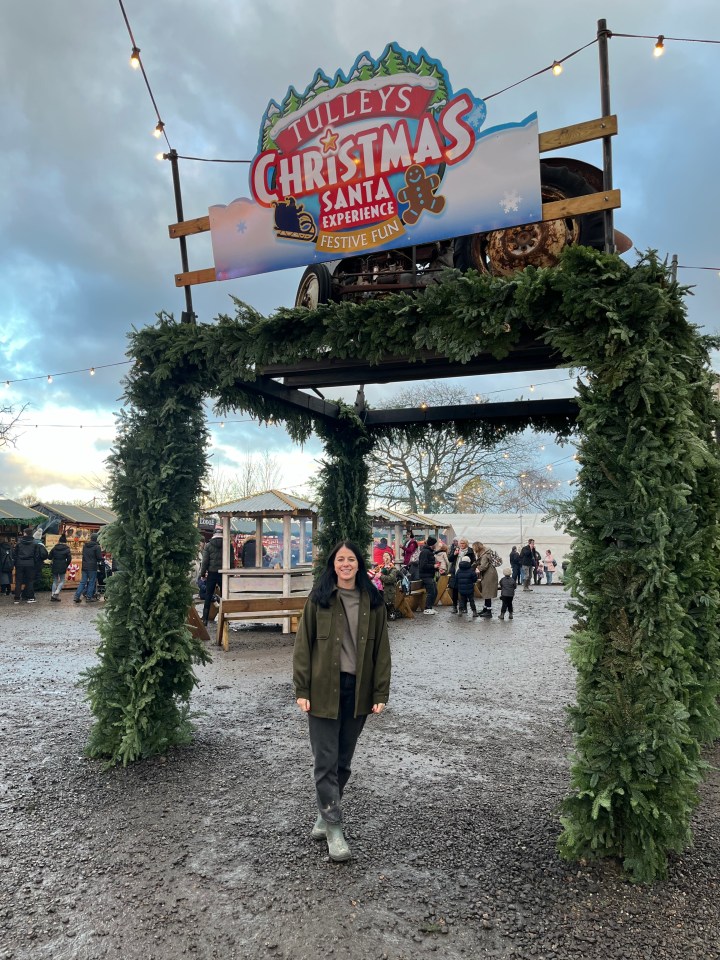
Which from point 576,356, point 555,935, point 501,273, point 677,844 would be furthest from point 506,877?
point 501,273

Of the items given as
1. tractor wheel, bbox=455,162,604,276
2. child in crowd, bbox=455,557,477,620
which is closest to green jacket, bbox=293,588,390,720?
tractor wheel, bbox=455,162,604,276

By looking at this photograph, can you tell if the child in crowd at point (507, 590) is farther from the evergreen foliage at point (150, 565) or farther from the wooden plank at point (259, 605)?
the evergreen foliage at point (150, 565)

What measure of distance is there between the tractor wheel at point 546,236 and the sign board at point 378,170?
32 centimetres

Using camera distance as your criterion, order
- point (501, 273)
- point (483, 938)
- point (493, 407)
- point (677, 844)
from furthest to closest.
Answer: point (493, 407) → point (501, 273) → point (677, 844) → point (483, 938)

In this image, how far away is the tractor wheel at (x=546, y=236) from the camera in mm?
4234

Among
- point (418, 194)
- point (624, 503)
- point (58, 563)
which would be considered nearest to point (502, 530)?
point (58, 563)

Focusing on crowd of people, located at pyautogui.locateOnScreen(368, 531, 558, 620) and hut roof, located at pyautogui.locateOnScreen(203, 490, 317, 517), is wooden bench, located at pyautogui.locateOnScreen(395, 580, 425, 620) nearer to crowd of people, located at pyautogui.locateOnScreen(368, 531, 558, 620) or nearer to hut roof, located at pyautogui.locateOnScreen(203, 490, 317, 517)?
crowd of people, located at pyautogui.locateOnScreen(368, 531, 558, 620)

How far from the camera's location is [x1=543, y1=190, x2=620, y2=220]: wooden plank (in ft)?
12.4

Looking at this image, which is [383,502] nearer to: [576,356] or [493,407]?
[493,407]

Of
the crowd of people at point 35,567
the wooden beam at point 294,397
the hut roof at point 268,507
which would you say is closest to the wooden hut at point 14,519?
the crowd of people at point 35,567

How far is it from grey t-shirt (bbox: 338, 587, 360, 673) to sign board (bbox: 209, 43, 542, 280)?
2.45 m

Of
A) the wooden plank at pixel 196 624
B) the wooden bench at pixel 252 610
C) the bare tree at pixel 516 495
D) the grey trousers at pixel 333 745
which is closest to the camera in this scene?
the grey trousers at pixel 333 745

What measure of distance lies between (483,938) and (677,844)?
3.95ft

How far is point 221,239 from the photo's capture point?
4.89m
